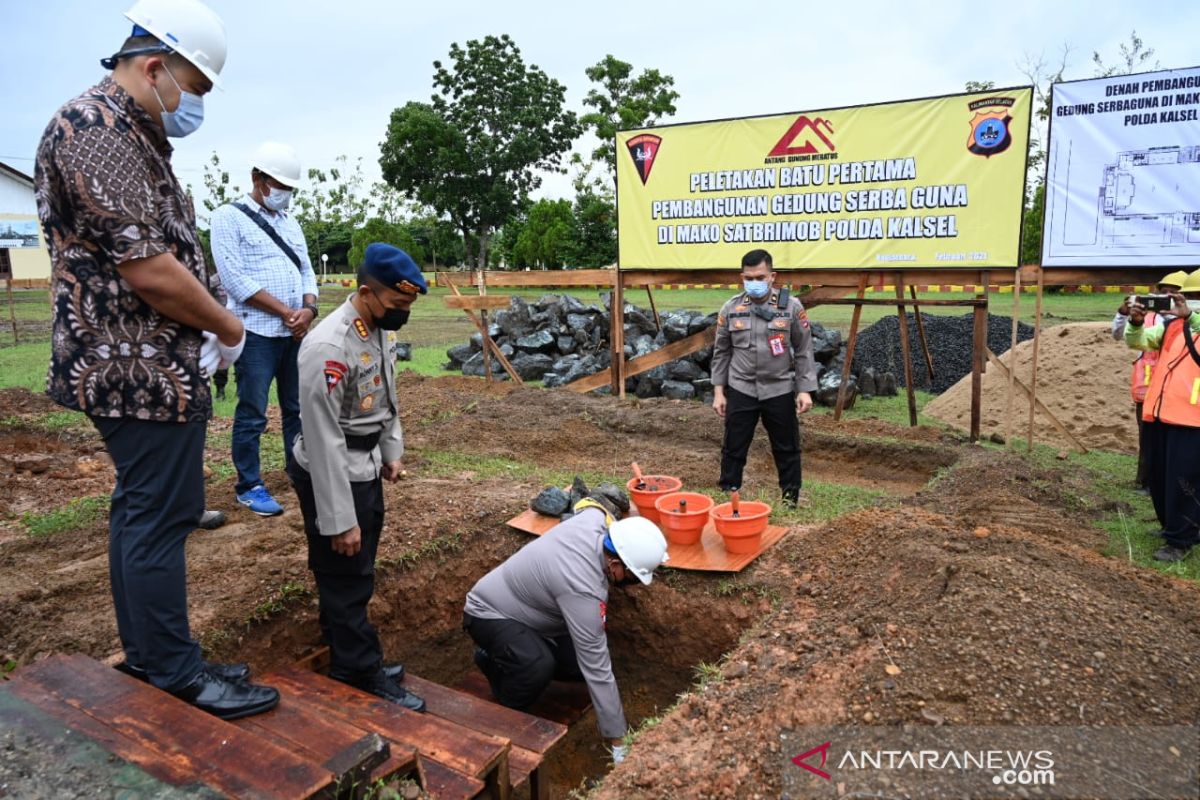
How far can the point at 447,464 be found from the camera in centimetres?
643

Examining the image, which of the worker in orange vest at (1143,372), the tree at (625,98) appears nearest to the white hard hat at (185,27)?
the worker in orange vest at (1143,372)

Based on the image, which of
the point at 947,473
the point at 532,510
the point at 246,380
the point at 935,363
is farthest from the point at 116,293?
the point at 935,363

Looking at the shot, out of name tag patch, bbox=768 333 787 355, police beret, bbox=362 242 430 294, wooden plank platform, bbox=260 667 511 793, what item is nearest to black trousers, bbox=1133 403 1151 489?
name tag patch, bbox=768 333 787 355

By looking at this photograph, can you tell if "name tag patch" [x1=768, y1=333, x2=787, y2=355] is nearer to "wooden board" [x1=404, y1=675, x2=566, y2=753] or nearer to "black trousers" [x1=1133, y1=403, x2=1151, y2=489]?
"wooden board" [x1=404, y1=675, x2=566, y2=753]

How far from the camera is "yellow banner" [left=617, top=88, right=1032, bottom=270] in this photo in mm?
6898

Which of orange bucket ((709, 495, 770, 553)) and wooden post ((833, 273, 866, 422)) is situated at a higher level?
wooden post ((833, 273, 866, 422))

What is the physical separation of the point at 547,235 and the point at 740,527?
92.3 ft

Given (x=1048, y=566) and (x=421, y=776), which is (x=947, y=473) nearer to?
(x=1048, y=566)

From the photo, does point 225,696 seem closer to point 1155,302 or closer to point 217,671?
point 217,671

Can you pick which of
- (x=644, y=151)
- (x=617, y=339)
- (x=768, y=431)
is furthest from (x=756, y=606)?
(x=644, y=151)

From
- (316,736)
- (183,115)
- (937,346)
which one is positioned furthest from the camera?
(937,346)

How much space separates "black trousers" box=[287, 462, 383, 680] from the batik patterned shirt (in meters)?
0.74

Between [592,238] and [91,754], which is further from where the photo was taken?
[592,238]

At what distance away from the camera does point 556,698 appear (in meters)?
4.53
